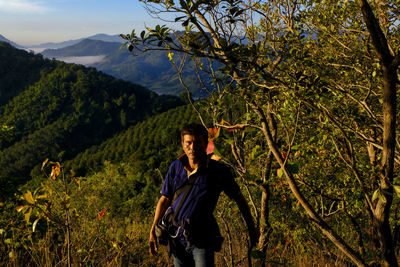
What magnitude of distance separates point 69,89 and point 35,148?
38.3m

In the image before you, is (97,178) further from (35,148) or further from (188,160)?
(35,148)

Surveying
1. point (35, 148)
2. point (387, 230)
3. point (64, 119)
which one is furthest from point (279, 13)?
point (64, 119)

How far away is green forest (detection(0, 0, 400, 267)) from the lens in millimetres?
2086

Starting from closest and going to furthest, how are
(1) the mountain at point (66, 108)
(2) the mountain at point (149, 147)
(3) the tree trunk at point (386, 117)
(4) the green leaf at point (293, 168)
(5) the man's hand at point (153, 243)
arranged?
(3) the tree trunk at point (386, 117)
(4) the green leaf at point (293, 168)
(5) the man's hand at point (153, 243)
(2) the mountain at point (149, 147)
(1) the mountain at point (66, 108)

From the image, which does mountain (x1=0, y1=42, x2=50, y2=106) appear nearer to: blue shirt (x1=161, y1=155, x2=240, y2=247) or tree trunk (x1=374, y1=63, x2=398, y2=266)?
blue shirt (x1=161, y1=155, x2=240, y2=247)

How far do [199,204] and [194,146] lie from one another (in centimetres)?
49

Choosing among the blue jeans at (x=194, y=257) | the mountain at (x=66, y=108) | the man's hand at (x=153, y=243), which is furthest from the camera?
the mountain at (x=66, y=108)

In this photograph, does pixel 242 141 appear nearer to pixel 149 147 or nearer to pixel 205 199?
pixel 205 199

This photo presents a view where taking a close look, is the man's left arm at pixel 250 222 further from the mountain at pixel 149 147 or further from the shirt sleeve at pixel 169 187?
the mountain at pixel 149 147

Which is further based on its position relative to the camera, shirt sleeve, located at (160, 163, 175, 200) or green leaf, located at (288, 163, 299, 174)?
shirt sleeve, located at (160, 163, 175, 200)

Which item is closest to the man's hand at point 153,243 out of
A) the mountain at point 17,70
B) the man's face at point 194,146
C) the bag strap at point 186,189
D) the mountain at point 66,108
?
the bag strap at point 186,189

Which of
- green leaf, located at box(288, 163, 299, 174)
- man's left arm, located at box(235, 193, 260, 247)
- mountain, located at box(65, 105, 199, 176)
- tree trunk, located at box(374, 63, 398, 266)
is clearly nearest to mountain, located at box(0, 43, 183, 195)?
mountain, located at box(65, 105, 199, 176)

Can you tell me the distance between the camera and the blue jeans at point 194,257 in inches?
92.7

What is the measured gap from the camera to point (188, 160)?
264 centimetres
